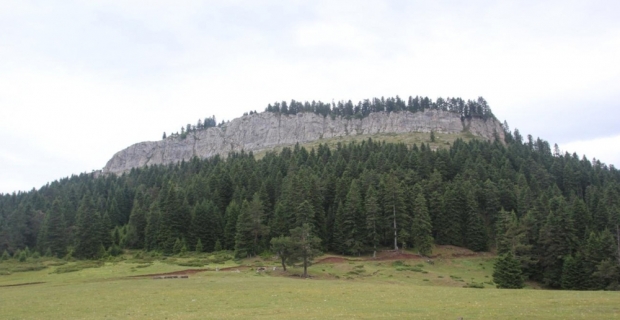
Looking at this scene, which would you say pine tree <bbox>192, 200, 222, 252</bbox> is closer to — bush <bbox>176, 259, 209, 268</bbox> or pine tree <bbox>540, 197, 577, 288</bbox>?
bush <bbox>176, 259, 209, 268</bbox>

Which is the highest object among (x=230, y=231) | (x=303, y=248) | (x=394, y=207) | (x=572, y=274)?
(x=394, y=207)

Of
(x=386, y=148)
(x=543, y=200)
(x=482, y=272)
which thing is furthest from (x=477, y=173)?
(x=482, y=272)

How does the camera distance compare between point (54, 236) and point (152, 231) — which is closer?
point (54, 236)

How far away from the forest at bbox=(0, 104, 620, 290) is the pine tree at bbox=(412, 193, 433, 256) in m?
0.23

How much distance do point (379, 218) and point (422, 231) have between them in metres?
9.33

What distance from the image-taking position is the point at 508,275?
5762cm

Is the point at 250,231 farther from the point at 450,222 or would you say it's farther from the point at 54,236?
the point at 54,236

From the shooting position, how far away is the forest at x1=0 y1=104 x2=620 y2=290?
7388cm

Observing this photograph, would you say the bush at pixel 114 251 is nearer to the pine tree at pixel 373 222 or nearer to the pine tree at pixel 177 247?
the pine tree at pixel 177 247

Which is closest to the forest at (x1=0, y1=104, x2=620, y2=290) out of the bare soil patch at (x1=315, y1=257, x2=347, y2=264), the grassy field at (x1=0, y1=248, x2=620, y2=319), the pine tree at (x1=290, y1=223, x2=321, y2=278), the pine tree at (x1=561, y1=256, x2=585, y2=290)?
the pine tree at (x1=561, y1=256, x2=585, y2=290)

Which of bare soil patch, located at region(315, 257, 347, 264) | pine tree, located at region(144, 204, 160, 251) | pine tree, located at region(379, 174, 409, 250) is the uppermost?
pine tree, located at region(379, 174, 409, 250)

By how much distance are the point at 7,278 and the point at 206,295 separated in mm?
42750

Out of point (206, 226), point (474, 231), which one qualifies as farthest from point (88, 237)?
point (474, 231)

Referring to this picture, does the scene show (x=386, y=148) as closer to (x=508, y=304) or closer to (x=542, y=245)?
(x=542, y=245)
